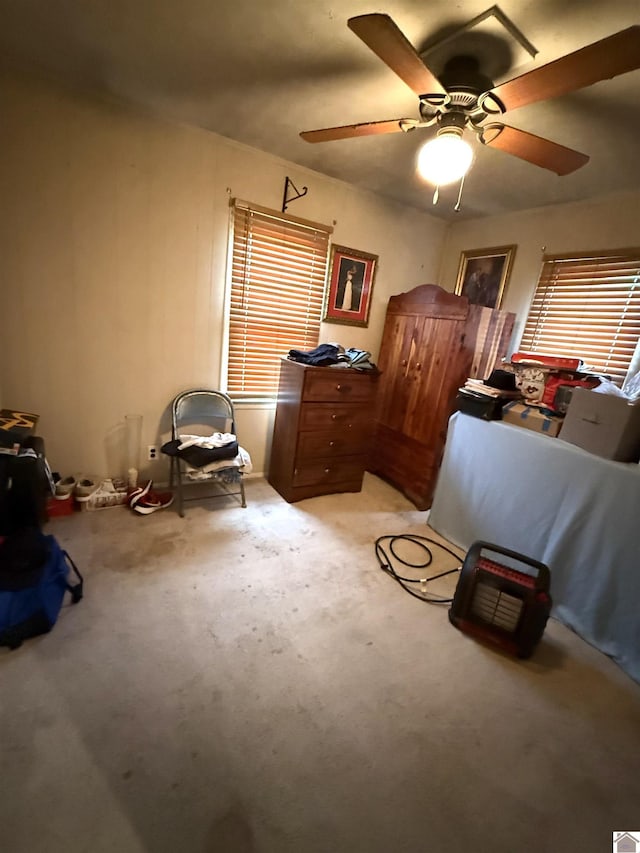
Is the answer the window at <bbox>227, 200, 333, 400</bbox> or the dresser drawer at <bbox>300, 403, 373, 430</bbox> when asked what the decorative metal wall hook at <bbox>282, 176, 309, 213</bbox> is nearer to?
the window at <bbox>227, 200, 333, 400</bbox>

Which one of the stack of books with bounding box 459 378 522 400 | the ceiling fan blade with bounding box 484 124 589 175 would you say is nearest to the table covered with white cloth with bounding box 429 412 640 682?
the stack of books with bounding box 459 378 522 400

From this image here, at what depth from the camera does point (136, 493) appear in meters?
2.38

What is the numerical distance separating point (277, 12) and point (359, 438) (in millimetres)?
2239

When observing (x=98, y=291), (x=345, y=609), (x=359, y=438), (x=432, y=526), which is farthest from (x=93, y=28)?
(x=432, y=526)

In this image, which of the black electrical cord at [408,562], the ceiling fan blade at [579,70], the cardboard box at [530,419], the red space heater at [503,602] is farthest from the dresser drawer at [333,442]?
the ceiling fan blade at [579,70]

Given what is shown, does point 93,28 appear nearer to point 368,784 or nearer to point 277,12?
point 277,12

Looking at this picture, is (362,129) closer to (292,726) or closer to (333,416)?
(333,416)

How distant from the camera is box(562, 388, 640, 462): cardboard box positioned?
1.66 metres

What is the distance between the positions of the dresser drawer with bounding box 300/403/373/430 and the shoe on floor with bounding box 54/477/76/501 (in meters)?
1.49

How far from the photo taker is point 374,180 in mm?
2670

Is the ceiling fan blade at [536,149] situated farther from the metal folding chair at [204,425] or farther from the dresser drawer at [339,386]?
the metal folding chair at [204,425]

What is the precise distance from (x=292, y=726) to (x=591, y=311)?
297cm

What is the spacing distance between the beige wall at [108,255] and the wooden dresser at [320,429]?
63 cm

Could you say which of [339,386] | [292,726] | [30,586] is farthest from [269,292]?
[292,726]
